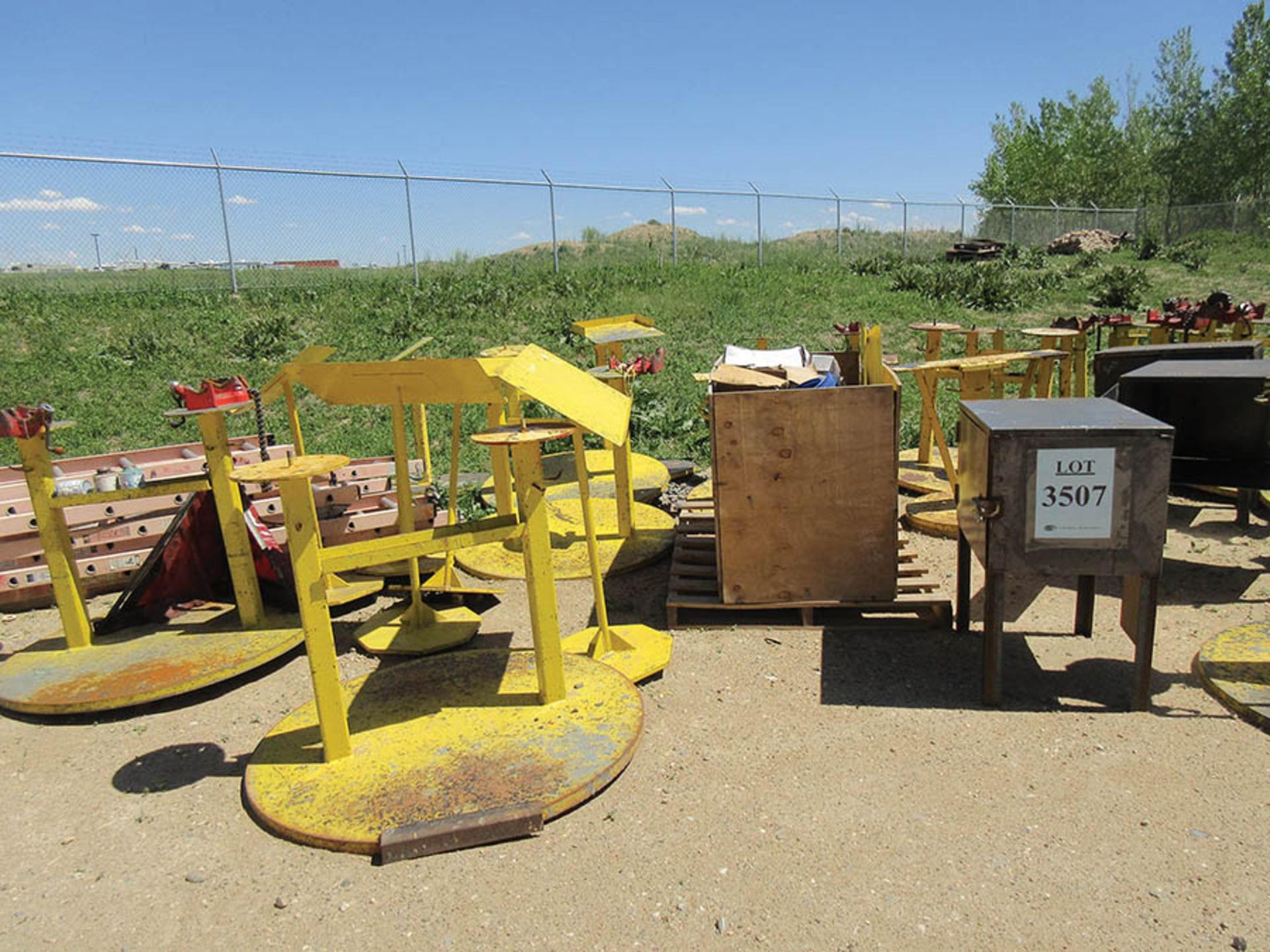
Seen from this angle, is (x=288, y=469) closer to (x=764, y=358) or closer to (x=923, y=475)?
(x=764, y=358)

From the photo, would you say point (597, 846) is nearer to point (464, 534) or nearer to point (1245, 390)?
point (464, 534)

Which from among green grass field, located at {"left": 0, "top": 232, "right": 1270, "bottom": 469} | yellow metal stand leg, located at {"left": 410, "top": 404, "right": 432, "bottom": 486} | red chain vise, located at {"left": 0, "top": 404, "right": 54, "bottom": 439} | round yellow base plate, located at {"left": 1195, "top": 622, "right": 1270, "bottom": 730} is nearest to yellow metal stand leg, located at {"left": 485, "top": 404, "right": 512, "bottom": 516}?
Result: yellow metal stand leg, located at {"left": 410, "top": 404, "right": 432, "bottom": 486}

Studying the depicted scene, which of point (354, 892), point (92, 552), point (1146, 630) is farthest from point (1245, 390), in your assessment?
point (92, 552)

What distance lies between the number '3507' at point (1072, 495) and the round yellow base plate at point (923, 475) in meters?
3.21

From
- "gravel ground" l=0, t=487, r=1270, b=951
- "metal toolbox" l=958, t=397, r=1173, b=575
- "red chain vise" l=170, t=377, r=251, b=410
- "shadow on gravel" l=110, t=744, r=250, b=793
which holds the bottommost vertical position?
"gravel ground" l=0, t=487, r=1270, b=951

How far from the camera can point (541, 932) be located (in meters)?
2.45

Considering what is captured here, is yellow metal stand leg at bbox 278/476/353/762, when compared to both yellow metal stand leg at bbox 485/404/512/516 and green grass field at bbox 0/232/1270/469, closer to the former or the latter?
yellow metal stand leg at bbox 485/404/512/516

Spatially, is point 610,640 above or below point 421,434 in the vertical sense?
below

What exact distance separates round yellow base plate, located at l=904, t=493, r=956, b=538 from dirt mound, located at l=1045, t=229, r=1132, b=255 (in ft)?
81.2

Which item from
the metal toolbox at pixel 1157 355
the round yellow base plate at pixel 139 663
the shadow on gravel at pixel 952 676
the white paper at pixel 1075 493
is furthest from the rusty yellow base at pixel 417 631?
the metal toolbox at pixel 1157 355

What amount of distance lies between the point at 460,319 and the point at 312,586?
1101 centimetres

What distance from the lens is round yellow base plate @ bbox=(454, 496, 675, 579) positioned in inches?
223

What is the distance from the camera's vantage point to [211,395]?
3.89 meters

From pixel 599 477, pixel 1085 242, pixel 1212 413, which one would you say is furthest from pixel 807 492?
pixel 1085 242
